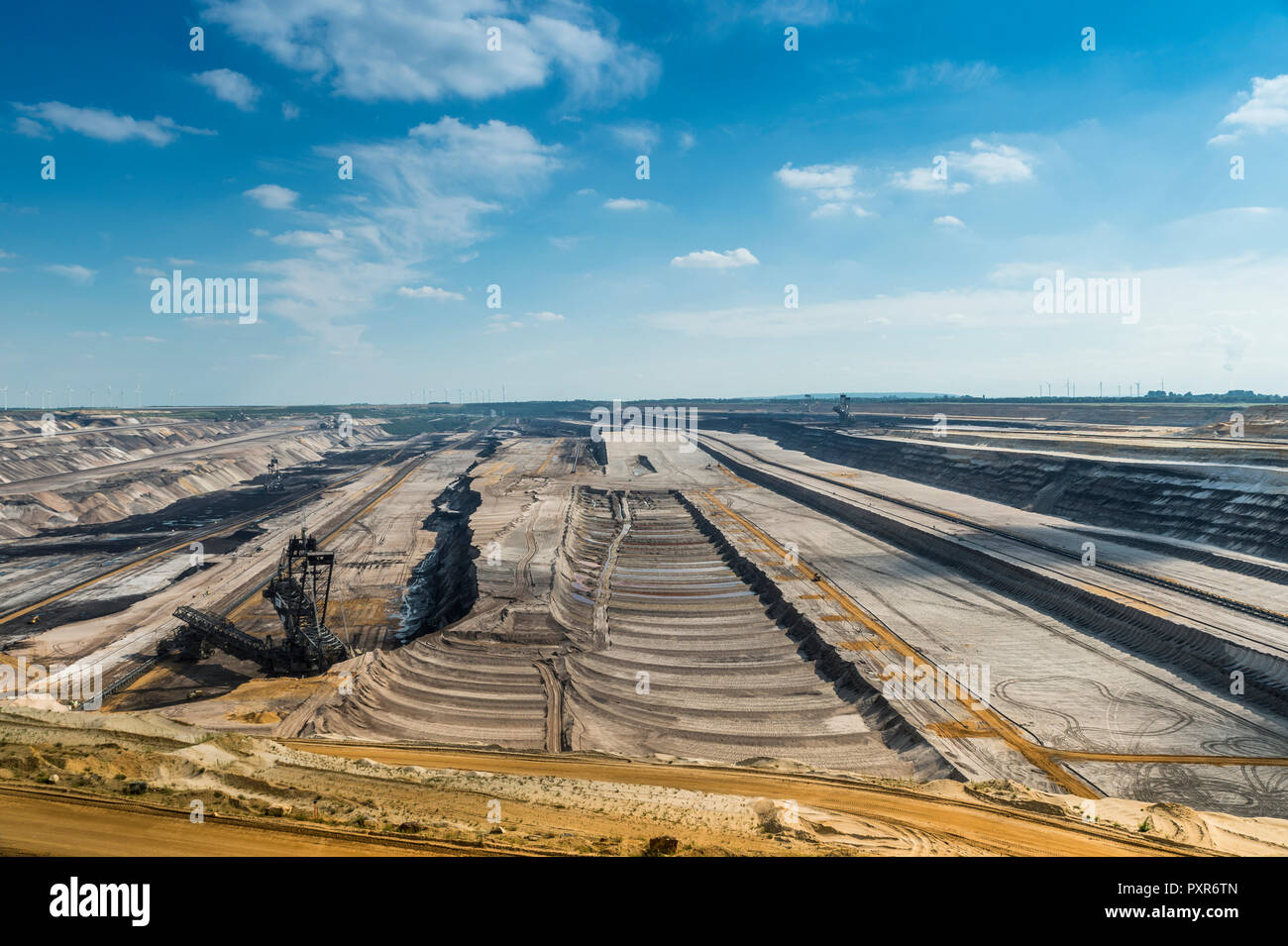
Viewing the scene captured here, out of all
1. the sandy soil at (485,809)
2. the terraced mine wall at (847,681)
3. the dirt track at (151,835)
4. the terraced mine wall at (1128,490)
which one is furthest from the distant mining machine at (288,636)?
the terraced mine wall at (1128,490)

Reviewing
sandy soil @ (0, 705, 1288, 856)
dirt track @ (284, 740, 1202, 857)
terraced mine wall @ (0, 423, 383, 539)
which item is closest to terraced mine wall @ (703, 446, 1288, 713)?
sandy soil @ (0, 705, 1288, 856)

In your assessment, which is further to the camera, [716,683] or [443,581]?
[443,581]

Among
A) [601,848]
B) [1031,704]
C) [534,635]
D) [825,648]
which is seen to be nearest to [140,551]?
[534,635]

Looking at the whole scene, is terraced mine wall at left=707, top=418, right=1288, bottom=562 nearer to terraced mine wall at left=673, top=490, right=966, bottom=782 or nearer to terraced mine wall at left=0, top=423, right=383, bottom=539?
terraced mine wall at left=673, top=490, right=966, bottom=782

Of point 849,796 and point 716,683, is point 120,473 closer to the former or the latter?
point 716,683

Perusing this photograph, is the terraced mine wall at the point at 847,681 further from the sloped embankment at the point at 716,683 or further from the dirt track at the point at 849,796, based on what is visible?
the dirt track at the point at 849,796

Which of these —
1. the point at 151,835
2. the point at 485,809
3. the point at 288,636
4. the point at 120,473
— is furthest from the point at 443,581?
the point at 120,473
